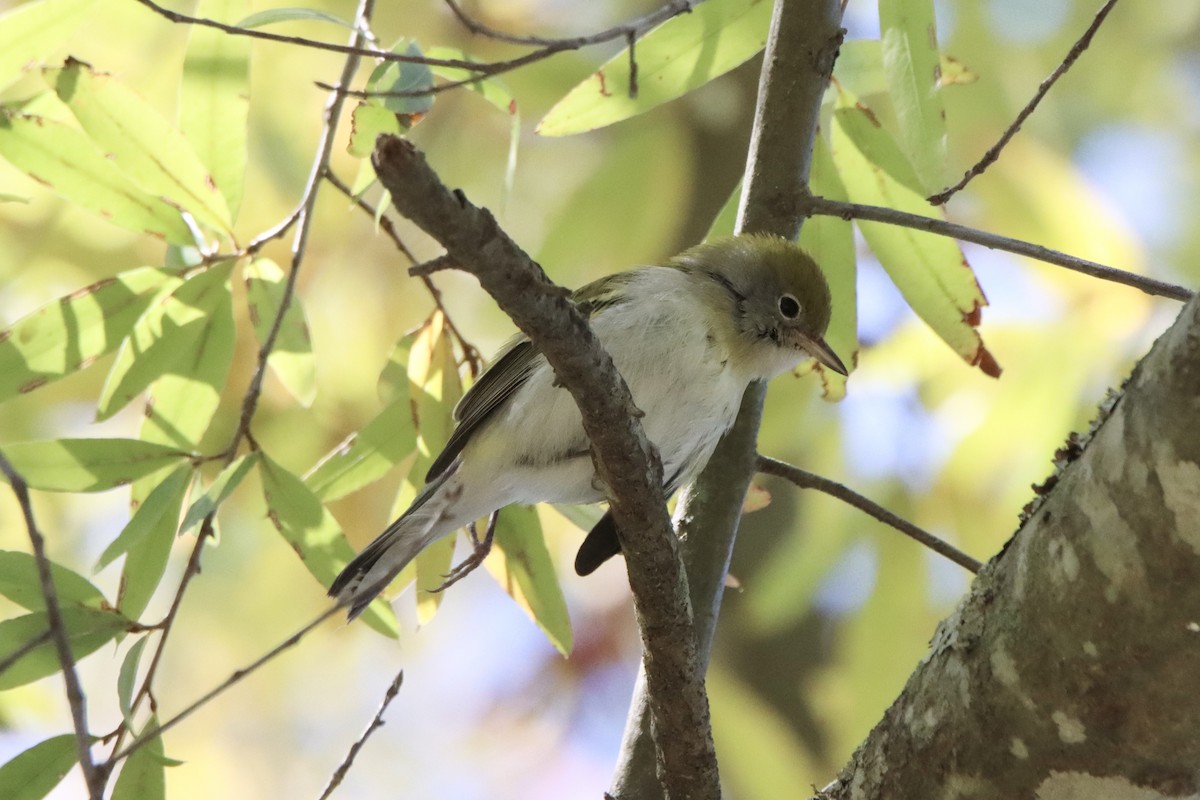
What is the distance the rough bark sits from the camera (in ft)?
3.49

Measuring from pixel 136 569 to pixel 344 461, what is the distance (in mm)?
448

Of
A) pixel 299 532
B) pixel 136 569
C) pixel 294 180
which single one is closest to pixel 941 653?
pixel 299 532

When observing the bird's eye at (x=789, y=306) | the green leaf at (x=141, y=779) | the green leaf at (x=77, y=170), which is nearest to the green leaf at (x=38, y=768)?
the green leaf at (x=141, y=779)

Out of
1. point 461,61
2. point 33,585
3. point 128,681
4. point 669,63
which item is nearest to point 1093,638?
point 461,61

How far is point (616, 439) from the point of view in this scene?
151 centimetres

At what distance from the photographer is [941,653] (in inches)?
53.7

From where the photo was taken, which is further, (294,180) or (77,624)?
(294,180)

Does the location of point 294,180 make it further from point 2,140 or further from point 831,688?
point 831,688

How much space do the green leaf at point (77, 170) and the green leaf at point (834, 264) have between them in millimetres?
1244

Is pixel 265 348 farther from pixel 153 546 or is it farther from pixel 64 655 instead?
pixel 64 655

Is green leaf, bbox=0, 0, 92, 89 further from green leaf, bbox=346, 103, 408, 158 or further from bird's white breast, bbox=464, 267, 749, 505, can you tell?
bird's white breast, bbox=464, 267, 749, 505

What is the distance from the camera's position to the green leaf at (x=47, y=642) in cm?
176

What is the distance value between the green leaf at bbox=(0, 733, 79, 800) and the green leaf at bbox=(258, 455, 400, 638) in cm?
47

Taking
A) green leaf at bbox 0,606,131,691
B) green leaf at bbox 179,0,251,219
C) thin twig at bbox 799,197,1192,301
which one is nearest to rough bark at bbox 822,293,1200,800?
thin twig at bbox 799,197,1192,301
